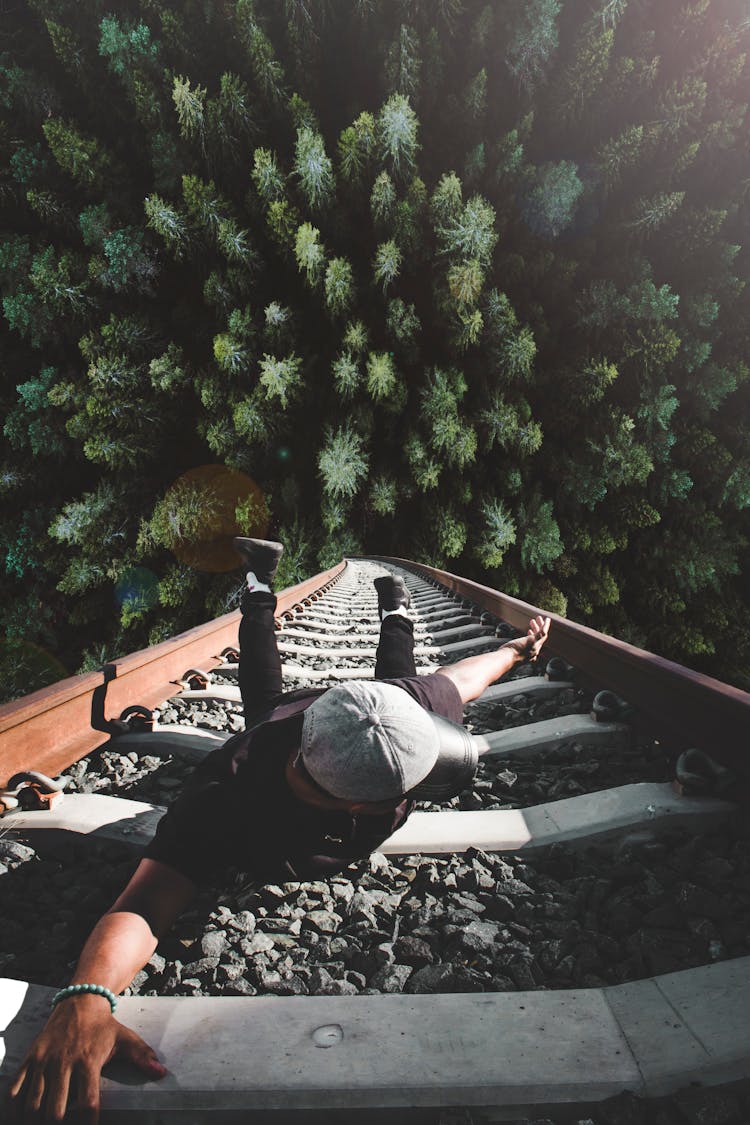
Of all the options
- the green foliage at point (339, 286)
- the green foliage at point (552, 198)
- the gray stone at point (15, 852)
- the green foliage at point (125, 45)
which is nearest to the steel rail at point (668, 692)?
Answer: the gray stone at point (15, 852)

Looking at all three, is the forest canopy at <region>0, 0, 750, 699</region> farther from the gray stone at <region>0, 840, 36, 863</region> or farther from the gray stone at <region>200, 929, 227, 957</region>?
the gray stone at <region>200, 929, 227, 957</region>

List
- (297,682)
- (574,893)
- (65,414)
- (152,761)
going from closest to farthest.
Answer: (574,893) → (152,761) → (297,682) → (65,414)

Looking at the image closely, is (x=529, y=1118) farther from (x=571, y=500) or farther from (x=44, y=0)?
(x=44, y=0)

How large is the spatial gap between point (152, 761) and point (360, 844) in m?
0.92

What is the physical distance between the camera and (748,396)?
1959cm

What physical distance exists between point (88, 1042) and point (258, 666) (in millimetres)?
1324

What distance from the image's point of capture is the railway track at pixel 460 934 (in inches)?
29.8

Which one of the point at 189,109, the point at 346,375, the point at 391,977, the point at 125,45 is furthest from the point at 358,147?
the point at 391,977

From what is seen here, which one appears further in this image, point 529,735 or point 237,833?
point 529,735

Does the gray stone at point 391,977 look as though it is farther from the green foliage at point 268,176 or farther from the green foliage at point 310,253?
the green foliage at point 268,176

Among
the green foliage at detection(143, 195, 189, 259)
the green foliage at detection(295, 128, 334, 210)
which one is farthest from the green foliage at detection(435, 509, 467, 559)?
the green foliage at detection(143, 195, 189, 259)

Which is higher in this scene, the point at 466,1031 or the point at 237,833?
the point at 237,833

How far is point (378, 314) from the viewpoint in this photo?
19766 mm

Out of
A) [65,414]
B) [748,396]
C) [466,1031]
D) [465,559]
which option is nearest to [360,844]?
[466,1031]
